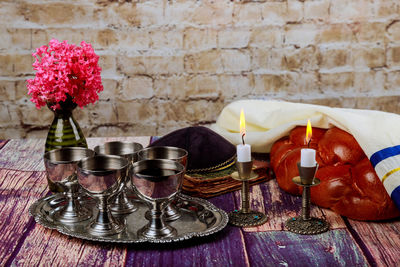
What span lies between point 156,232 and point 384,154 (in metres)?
0.49

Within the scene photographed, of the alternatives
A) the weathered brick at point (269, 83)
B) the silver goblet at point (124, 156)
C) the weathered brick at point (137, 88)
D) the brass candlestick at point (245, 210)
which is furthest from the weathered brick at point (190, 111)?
the brass candlestick at point (245, 210)

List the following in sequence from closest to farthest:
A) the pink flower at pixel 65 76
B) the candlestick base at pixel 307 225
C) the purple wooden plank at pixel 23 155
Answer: the candlestick base at pixel 307 225 → the pink flower at pixel 65 76 → the purple wooden plank at pixel 23 155

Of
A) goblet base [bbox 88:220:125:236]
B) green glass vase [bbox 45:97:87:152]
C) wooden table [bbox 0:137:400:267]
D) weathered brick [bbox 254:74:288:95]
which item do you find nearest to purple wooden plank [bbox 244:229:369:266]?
wooden table [bbox 0:137:400:267]

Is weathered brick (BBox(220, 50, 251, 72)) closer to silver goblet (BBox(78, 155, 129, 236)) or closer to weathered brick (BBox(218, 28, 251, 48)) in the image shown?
weathered brick (BBox(218, 28, 251, 48))

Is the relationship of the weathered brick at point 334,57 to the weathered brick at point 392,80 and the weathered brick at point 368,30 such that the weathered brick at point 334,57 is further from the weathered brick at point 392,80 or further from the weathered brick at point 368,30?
the weathered brick at point 392,80

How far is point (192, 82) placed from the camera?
8.49 feet

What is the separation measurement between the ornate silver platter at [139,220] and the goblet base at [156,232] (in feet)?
0.04

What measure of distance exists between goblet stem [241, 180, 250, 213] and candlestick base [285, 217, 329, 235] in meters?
0.09

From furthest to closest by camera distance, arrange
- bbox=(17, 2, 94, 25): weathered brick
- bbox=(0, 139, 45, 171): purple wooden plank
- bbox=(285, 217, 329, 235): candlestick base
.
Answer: bbox=(17, 2, 94, 25): weathered brick → bbox=(0, 139, 45, 171): purple wooden plank → bbox=(285, 217, 329, 235): candlestick base

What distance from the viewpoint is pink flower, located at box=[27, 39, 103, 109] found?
1.15 meters

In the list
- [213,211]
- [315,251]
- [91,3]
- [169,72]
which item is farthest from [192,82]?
[315,251]

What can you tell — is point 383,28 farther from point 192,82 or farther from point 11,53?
point 11,53

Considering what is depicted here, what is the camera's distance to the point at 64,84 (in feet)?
3.75

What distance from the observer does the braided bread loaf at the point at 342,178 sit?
3.23ft
